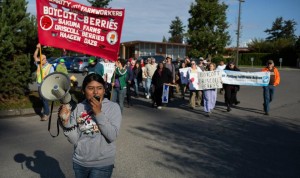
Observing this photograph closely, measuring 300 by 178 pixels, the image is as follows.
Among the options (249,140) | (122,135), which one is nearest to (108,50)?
(122,135)

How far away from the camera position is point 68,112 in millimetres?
2848

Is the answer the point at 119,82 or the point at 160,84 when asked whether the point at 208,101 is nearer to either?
the point at 160,84

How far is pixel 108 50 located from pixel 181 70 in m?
9.10

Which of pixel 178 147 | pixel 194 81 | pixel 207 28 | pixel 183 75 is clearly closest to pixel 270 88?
pixel 194 81

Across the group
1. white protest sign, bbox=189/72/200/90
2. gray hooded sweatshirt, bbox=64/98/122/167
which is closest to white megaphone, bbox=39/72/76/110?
gray hooded sweatshirt, bbox=64/98/122/167

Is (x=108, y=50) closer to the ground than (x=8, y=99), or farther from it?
farther from it

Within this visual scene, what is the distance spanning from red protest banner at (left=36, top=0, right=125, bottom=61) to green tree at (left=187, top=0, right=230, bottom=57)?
28.7 metres

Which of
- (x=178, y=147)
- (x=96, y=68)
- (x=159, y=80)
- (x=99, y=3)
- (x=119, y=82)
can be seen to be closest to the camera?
(x=178, y=147)

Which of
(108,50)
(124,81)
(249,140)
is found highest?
(108,50)

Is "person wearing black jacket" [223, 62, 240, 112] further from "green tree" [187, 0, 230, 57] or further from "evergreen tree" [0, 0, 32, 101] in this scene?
"green tree" [187, 0, 230, 57]

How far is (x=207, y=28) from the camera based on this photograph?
34.0 metres

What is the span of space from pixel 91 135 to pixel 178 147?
12.9 ft

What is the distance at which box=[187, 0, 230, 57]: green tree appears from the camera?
3362 cm

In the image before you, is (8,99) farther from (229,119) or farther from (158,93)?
(229,119)
